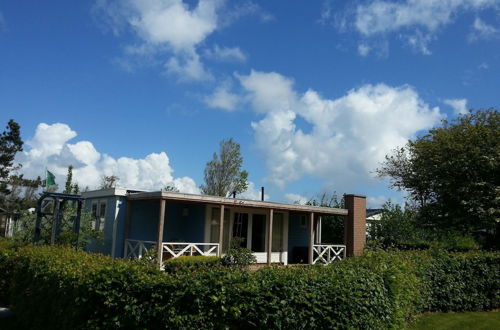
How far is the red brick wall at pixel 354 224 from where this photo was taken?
61.4 ft

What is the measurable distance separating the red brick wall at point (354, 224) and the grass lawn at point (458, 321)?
28.6 ft

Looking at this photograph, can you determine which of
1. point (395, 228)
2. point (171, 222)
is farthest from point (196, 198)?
point (395, 228)

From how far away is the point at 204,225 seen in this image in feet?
52.0

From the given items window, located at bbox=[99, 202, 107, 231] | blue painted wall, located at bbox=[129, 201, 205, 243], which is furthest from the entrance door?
window, located at bbox=[99, 202, 107, 231]

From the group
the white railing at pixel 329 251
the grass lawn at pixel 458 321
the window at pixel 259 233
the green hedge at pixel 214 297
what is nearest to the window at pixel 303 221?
the white railing at pixel 329 251

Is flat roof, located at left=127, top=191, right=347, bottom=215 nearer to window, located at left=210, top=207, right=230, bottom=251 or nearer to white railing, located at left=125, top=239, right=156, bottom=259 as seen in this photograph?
Answer: white railing, located at left=125, top=239, right=156, bottom=259

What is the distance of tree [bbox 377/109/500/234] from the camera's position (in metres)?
16.1

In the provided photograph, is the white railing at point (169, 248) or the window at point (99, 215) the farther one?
the window at point (99, 215)

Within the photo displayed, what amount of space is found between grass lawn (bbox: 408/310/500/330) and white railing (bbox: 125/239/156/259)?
333 inches

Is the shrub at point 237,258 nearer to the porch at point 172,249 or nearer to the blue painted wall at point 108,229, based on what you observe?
the porch at point 172,249

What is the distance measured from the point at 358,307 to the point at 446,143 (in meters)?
14.6

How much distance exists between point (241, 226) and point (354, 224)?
511 centimetres

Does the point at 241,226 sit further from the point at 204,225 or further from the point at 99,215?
the point at 99,215

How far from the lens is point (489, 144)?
16.6m
